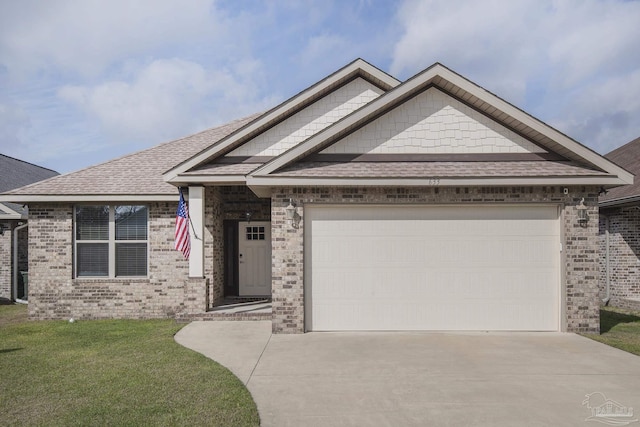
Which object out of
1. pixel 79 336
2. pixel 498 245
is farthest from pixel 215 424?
pixel 498 245

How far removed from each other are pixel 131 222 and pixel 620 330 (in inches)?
459

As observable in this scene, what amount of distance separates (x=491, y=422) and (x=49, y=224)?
1122cm

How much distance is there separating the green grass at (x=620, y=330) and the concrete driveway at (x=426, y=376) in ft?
1.42

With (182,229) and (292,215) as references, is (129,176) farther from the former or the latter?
(292,215)

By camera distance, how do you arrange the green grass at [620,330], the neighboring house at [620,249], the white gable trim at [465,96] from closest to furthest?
the green grass at [620,330] < the white gable trim at [465,96] < the neighboring house at [620,249]

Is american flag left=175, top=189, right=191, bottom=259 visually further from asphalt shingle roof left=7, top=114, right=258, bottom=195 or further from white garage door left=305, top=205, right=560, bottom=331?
white garage door left=305, top=205, right=560, bottom=331

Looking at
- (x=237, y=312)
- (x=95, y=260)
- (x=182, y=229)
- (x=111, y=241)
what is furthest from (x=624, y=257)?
(x=95, y=260)

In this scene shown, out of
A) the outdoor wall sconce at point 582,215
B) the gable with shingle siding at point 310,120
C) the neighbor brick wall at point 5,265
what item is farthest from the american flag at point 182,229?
the outdoor wall sconce at point 582,215

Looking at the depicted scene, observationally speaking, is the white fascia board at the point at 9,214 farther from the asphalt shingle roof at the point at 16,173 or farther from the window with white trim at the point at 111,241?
the window with white trim at the point at 111,241

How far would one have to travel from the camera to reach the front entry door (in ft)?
43.2

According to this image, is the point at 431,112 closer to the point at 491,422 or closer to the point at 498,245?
the point at 498,245

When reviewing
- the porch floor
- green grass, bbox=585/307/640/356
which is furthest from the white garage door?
the porch floor

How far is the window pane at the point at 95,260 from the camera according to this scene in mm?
11664

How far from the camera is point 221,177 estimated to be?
10.2 metres
